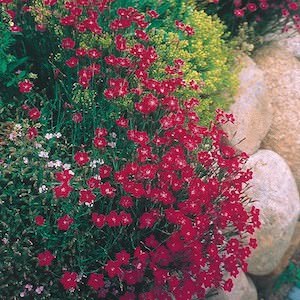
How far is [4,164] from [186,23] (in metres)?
1.81

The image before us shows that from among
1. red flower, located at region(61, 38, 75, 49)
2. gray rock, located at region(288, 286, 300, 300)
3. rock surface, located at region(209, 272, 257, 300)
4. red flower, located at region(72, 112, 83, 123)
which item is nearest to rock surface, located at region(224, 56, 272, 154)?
rock surface, located at region(209, 272, 257, 300)

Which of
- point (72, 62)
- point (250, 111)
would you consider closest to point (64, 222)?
point (72, 62)

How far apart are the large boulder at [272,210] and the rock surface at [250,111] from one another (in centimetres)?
19

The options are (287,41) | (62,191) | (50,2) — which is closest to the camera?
(62,191)

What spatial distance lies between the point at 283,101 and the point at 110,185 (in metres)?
2.20

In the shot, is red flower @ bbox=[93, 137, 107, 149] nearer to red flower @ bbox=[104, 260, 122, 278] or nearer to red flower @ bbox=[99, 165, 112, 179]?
red flower @ bbox=[99, 165, 112, 179]

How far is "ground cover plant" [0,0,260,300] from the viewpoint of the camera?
3092 millimetres

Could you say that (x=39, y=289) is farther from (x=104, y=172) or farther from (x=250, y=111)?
(x=250, y=111)

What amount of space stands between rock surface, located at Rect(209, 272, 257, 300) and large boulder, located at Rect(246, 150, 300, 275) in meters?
0.14

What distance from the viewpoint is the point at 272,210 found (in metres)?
4.15

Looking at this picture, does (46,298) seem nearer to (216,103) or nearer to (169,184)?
(169,184)

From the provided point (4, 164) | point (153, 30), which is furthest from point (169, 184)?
point (153, 30)

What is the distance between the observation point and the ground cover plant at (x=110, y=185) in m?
3.09

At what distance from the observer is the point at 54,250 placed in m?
3.32
